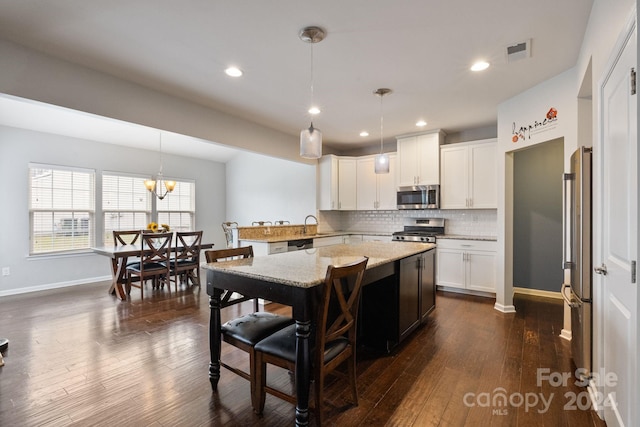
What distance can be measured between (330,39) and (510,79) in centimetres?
203

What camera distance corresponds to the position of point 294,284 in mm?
1654

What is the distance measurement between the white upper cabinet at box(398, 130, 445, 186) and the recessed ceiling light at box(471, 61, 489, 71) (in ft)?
6.67

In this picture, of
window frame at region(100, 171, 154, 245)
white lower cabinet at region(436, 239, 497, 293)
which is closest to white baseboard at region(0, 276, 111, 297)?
window frame at region(100, 171, 154, 245)

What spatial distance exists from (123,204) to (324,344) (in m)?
5.99

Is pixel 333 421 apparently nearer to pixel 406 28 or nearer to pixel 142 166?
pixel 406 28

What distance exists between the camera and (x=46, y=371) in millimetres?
2371

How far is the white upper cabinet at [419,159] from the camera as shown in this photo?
494cm

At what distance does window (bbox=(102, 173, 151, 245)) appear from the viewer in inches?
230

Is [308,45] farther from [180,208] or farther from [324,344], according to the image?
[180,208]

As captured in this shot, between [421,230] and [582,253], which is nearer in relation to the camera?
[582,253]

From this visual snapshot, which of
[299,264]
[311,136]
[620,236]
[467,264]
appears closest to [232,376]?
[299,264]

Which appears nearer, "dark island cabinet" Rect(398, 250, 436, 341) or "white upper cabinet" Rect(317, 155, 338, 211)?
"dark island cabinet" Rect(398, 250, 436, 341)

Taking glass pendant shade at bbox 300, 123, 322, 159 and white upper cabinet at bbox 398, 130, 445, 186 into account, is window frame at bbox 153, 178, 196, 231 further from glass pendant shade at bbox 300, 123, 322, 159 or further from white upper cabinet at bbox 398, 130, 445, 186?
glass pendant shade at bbox 300, 123, 322, 159

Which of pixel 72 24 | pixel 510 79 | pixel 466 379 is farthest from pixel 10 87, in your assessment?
pixel 510 79
